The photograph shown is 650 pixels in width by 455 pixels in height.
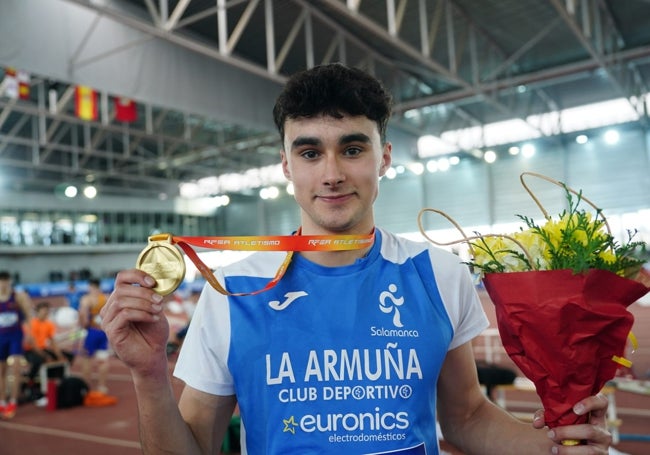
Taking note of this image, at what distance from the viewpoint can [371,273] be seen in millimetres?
1699

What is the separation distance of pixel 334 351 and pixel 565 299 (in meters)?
0.64

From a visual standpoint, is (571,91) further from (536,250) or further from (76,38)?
(536,250)

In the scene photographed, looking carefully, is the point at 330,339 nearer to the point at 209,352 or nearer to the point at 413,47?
the point at 209,352

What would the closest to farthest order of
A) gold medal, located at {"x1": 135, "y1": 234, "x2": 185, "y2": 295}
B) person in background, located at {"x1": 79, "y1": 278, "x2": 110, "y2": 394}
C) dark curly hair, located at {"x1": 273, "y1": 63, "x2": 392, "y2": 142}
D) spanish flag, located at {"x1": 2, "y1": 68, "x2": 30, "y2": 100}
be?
1. gold medal, located at {"x1": 135, "y1": 234, "x2": 185, "y2": 295}
2. dark curly hair, located at {"x1": 273, "y1": 63, "x2": 392, "y2": 142}
3. person in background, located at {"x1": 79, "y1": 278, "x2": 110, "y2": 394}
4. spanish flag, located at {"x1": 2, "y1": 68, "x2": 30, "y2": 100}

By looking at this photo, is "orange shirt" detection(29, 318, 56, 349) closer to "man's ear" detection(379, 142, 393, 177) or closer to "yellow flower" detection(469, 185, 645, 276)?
"man's ear" detection(379, 142, 393, 177)

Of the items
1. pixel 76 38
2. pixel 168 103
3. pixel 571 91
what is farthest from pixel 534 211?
pixel 76 38

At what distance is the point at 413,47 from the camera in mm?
12094

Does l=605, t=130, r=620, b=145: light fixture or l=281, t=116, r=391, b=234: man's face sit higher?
l=605, t=130, r=620, b=145: light fixture

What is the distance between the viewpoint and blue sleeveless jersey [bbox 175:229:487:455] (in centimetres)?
151

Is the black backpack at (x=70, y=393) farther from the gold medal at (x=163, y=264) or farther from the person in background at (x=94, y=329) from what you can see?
the gold medal at (x=163, y=264)

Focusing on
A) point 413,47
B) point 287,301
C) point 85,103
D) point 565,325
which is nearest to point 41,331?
point 85,103

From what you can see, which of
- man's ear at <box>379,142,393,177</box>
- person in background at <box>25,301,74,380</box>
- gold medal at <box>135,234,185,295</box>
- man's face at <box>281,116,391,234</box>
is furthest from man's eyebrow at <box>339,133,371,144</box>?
person in background at <box>25,301,74,380</box>

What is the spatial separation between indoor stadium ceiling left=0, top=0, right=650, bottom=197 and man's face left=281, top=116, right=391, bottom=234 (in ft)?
25.6

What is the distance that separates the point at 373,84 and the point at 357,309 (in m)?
0.68
